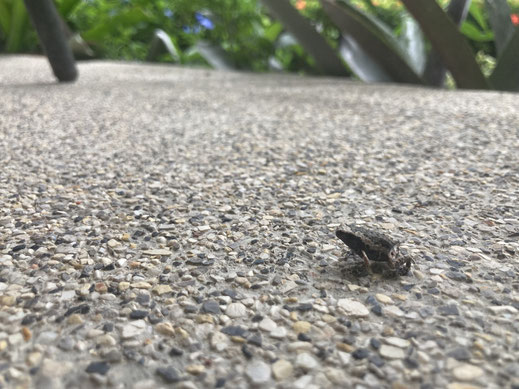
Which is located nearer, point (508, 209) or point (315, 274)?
point (315, 274)

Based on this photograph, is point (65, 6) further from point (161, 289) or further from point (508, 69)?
point (161, 289)

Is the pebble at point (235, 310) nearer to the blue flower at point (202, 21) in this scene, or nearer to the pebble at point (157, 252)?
the pebble at point (157, 252)

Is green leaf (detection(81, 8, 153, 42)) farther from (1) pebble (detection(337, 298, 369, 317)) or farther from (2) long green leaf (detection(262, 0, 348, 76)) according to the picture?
(1) pebble (detection(337, 298, 369, 317))

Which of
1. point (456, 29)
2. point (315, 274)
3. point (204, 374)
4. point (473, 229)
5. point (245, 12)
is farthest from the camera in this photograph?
point (245, 12)

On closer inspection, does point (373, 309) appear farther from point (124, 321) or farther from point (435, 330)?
point (124, 321)

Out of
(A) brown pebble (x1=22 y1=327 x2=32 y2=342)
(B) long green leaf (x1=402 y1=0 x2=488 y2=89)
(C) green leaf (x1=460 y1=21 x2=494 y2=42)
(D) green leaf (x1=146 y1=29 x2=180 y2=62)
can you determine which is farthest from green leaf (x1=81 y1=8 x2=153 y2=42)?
(A) brown pebble (x1=22 y1=327 x2=32 y2=342)

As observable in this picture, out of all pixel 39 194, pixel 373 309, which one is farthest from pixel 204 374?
pixel 39 194
